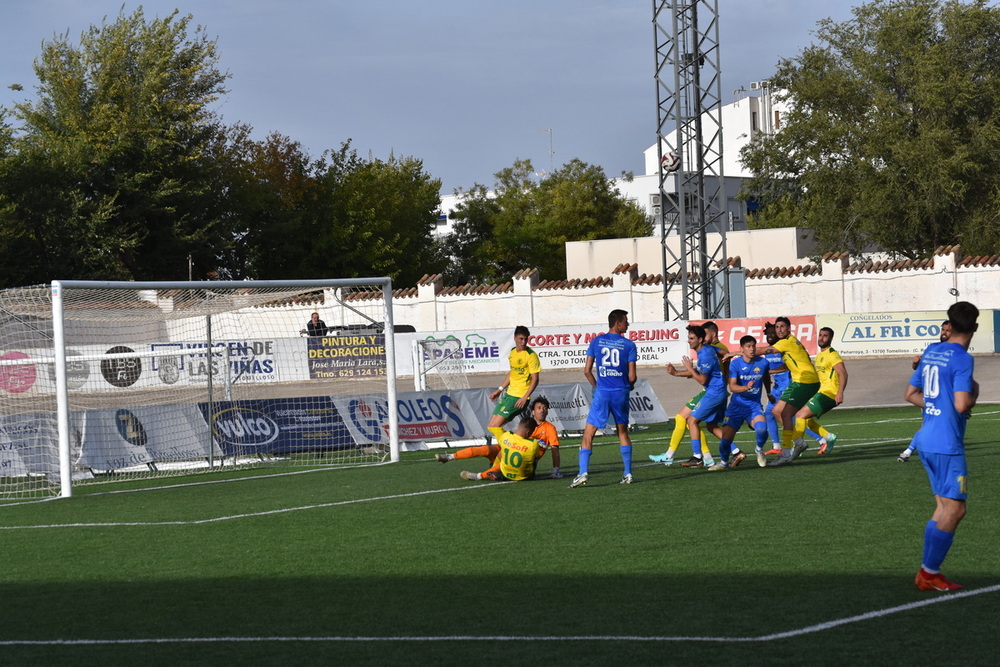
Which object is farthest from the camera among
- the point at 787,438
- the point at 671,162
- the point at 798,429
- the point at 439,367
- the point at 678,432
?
the point at 671,162

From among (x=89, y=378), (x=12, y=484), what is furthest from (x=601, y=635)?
(x=89, y=378)

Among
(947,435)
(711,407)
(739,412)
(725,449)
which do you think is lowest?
(725,449)

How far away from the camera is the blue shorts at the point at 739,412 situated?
1471 centimetres

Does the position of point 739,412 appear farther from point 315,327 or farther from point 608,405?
point 315,327

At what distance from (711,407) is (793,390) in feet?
5.11

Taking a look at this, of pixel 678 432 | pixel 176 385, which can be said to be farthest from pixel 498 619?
pixel 176 385

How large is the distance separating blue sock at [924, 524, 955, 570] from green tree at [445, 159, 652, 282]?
215ft

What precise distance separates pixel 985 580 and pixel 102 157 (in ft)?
148

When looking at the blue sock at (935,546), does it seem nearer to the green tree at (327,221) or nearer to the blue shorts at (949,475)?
the blue shorts at (949,475)

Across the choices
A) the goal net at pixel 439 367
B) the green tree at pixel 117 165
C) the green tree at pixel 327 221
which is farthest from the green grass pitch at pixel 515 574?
the green tree at pixel 327 221

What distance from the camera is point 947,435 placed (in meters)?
6.96

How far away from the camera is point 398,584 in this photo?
8031 mm

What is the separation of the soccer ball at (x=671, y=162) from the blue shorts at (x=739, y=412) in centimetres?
1925

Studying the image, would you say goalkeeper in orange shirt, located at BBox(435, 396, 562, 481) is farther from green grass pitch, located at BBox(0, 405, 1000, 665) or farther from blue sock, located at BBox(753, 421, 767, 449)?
blue sock, located at BBox(753, 421, 767, 449)
